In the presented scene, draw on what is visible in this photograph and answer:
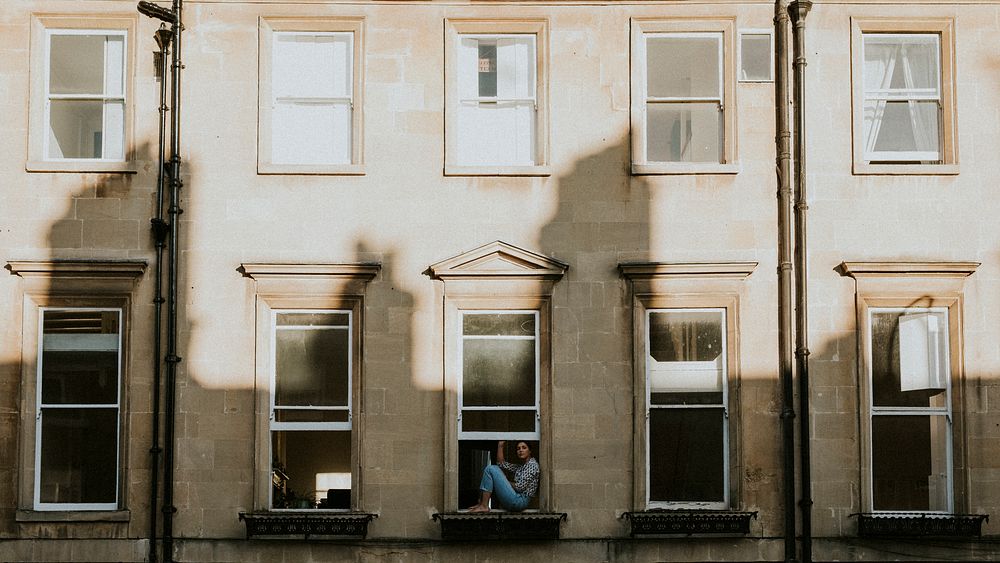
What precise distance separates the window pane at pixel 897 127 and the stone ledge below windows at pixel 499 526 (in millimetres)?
6013

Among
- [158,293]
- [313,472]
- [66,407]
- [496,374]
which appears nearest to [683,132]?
[496,374]

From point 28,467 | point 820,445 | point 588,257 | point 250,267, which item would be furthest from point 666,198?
point 28,467

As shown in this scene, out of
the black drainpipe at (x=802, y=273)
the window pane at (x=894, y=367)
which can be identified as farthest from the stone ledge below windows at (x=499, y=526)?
the window pane at (x=894, y=367)

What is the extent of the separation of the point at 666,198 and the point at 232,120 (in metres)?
5.26

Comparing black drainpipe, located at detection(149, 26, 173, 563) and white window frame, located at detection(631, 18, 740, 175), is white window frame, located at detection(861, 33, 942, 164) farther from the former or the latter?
black drainpipe, located at detection(149, 26, 173, 563)

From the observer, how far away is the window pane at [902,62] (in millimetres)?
15711

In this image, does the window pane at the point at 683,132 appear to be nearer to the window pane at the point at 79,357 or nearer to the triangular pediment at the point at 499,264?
the triangular pediment at the point at 499,264

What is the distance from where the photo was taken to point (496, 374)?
15.4 metres

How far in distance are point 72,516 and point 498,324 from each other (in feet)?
17.8

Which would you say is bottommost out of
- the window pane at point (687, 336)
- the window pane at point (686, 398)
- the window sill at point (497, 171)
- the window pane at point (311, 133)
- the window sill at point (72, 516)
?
the window sill at point (72, 516)

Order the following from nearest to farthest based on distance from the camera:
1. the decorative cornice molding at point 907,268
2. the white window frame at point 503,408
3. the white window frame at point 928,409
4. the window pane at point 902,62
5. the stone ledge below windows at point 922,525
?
the stone ledge below windows at point 922,525 → the decorative cornice molding at point 907,268 → the white window frame at point 928,409 → the white window frame at point 503,408 → the window pane at point 902,62

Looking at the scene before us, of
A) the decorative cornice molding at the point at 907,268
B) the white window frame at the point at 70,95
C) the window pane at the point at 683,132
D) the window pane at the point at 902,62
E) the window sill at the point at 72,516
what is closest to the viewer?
the window sill at the point at 72,516

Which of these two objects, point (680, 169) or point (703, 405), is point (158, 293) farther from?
point (703, 405)

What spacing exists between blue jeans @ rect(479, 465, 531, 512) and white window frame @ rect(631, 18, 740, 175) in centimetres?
393
